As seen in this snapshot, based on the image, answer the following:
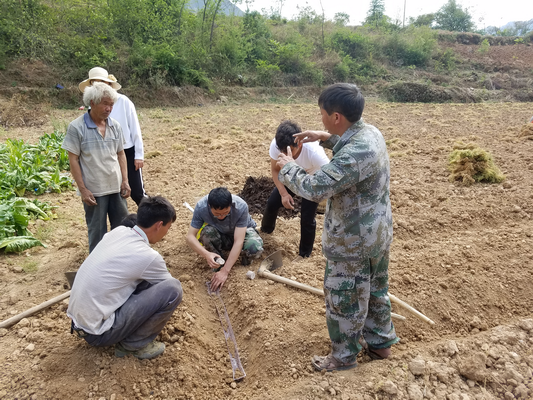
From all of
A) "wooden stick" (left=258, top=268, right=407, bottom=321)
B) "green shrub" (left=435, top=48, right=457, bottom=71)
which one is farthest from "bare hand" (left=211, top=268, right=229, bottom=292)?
"green shrub" (left=435, top=48, right=457, bottom=71)

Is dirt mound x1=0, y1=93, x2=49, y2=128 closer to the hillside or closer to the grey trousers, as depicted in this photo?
the hillside

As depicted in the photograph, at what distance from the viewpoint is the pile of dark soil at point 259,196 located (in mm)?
5043

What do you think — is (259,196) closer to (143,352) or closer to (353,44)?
(143,352)

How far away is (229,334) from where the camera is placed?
3.01 metres

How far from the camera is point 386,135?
30.3 ft

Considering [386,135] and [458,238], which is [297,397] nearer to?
[458,238]

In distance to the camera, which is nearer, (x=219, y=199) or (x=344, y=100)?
(x=344, y=100)

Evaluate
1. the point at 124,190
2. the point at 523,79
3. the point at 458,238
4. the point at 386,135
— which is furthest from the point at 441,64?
the point at 124,190

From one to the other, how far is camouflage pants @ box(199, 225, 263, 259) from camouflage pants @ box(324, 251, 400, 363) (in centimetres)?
147

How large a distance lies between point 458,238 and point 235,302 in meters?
2.69

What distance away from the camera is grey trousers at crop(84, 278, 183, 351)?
235 cm

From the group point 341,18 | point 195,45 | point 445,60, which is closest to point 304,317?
point 195,45

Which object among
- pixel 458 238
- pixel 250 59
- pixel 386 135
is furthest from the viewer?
pixel 250 59

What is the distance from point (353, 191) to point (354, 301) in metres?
0.68
